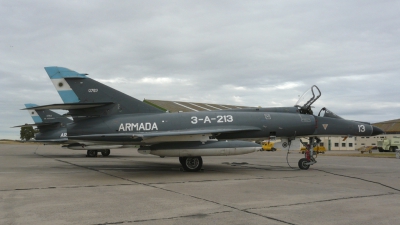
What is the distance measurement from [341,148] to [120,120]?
56.8 meters

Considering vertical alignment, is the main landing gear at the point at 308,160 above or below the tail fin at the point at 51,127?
below

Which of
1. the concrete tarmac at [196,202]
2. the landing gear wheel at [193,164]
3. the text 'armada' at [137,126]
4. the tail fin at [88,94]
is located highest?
the tail fin at [88,94]

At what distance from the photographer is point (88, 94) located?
1216 cm

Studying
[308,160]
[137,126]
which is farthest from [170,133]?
[308,160]

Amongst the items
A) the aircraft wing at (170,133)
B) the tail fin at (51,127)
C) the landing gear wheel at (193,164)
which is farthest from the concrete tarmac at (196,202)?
the tail fin at (51,127)

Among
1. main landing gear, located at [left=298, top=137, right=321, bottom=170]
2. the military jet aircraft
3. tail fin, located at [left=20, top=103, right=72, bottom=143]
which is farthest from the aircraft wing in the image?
tail fin, located at [left=20, top=103, right=72, bottom=143]

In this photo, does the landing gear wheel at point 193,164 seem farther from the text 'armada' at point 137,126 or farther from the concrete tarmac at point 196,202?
the concrete tarmac at point 196,202

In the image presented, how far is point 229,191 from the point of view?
7625mm

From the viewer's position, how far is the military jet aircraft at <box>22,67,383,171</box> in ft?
37.0

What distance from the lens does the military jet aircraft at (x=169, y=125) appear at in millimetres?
11273

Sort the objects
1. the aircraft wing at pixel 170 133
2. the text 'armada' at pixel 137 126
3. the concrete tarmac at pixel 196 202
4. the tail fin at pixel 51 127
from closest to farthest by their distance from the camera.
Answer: the concrete tarmac at pixel 196 202 → the aircraft wing at pixel 170 133 → the text 'armada' at pixel 137 126 → the tail fin at pixel 51 127

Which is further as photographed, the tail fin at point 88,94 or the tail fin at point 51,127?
the tail fin at point 51,127

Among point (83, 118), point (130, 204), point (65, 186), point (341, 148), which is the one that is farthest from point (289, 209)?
point (341, 148)

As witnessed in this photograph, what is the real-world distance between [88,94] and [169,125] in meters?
3.14
